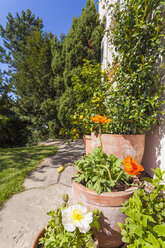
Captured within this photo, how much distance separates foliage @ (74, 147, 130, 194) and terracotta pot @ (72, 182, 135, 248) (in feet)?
0.17

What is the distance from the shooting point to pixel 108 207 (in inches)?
31.7

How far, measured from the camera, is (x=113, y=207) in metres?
0.81

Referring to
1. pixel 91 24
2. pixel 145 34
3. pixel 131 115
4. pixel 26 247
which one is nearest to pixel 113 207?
pixel 26 247

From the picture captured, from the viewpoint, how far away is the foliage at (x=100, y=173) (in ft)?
2.86

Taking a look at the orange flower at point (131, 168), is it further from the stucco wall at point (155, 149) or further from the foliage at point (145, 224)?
the stucco wall at point (155, 149)

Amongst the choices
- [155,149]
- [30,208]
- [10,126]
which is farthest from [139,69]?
[10,126]

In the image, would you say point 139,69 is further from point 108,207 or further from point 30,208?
point 30,208

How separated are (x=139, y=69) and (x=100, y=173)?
1212 mm

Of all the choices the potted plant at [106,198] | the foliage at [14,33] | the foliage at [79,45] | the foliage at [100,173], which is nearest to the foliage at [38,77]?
the foliage at [79,45]

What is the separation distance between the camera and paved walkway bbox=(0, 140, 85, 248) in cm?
104

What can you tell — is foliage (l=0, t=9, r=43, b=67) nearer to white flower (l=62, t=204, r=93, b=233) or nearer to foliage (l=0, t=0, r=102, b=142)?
foliage (l=0, t=0, r=102, b=142)

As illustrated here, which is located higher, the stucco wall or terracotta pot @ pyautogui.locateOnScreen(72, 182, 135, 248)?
the stucco wall

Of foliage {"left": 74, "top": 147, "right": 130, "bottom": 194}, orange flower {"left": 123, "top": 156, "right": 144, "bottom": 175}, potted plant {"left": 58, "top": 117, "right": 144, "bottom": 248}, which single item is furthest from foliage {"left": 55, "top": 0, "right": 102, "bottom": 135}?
orange flower {"left": 123, "top": 156, "right": 144, "bottom": 175}

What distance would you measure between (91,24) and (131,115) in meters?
4.29
